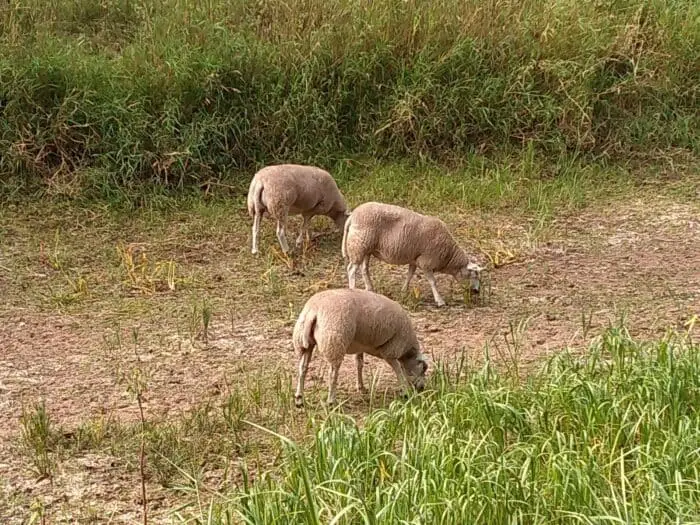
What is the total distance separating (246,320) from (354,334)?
1608mm

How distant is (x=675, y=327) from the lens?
19.7ft

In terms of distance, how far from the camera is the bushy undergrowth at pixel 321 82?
8.68 metres

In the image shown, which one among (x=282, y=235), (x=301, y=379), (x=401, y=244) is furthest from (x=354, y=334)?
(x=282, y=235)

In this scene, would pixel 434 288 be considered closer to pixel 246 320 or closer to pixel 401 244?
pixel 401 244

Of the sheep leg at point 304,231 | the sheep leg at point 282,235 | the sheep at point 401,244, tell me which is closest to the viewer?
the sheep at point 401,244

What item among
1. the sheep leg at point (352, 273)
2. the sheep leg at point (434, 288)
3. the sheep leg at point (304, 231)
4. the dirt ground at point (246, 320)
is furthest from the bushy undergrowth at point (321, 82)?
the sheep leg at point (434, 288)

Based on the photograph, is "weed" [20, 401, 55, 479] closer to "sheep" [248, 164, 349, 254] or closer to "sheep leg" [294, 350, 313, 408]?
"sheep leg" [294, 350, 313, 408]

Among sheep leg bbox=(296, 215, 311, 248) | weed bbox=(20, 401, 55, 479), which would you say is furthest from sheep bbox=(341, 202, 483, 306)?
weed bbox=(20, 401, 55, 479)

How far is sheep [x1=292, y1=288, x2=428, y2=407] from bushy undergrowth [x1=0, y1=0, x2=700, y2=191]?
13.2 ft

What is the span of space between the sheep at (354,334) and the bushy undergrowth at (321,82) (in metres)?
4.04

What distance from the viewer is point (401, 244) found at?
661cm

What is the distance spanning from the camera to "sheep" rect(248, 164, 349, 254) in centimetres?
745

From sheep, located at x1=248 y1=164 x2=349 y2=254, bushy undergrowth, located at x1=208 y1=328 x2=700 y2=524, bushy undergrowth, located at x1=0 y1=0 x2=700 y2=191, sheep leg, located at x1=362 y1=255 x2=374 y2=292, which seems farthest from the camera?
bushy undergrowth, located at x1=0 y1=0 x2=700 y2=191

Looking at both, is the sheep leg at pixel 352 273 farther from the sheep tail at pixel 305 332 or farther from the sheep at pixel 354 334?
the sheep tail at pixel 305 332
